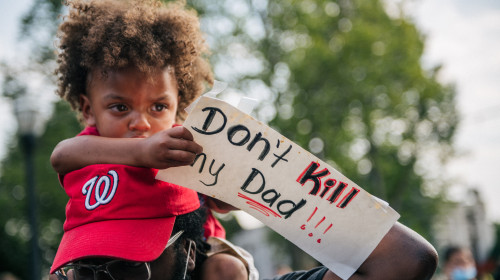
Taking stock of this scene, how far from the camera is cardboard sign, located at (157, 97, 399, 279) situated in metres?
1.17

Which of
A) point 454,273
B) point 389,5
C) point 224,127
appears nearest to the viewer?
point 224,127

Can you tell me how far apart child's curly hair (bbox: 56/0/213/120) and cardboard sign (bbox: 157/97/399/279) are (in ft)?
1.31

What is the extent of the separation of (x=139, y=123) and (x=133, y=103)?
0.22 feet

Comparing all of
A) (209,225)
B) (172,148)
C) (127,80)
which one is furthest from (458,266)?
(172,148)

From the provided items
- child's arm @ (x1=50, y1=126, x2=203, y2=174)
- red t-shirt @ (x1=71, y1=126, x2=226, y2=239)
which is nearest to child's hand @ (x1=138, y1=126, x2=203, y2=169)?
child's arm @ (x1=50, y1=126, x2=203, y2=174)

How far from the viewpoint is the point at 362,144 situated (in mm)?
18359

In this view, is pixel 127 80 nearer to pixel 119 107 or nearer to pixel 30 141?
pixel 119 107

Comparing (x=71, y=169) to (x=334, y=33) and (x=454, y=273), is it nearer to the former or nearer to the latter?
(x=454, y=273)

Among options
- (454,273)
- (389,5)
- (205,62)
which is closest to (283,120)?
(389,5)

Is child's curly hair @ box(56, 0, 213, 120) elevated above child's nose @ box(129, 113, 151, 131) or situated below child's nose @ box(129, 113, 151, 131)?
above

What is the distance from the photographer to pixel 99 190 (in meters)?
1.31

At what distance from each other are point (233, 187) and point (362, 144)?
17.7m

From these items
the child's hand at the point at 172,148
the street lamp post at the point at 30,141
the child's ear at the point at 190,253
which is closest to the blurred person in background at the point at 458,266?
the street lamp post at the point at 30,141

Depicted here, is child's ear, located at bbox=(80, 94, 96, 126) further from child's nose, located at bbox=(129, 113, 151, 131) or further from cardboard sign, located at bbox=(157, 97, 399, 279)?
cardboard sign, located at bbox=(157, 97, 399, 279)
